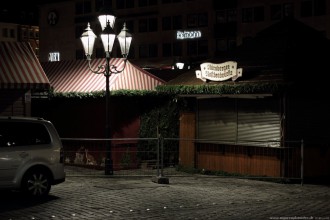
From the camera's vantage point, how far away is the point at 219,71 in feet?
60.6

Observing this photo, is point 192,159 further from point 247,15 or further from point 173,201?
point 247,15

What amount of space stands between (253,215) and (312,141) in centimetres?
669

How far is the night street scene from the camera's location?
13.3 m

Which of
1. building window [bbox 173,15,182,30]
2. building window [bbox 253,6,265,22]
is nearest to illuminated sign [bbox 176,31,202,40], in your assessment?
building window [bbox 173,15,182,30]

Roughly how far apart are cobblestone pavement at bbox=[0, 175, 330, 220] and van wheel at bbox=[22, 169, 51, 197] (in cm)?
27

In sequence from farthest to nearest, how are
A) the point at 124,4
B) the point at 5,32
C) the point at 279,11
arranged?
the point at 5,32
the point at 124,4
the point at 279,11

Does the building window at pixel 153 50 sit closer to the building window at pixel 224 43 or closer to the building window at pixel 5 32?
the building window at pixel 224 43

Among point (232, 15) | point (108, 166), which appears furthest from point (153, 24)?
point (108, 166)

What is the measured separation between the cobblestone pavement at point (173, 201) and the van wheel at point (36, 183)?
0.27m

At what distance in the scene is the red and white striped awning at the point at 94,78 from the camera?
21.5 metres

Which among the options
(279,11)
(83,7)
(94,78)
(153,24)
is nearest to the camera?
(94,78)

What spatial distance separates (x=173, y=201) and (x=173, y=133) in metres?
8.82

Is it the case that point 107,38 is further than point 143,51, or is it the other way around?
point 143,51

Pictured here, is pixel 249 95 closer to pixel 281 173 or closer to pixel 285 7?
pixel 281 173
